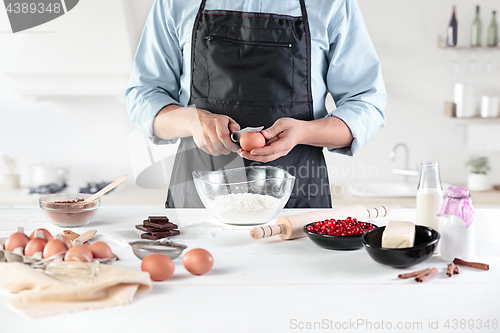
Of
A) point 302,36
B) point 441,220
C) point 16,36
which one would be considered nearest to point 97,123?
point 16,36

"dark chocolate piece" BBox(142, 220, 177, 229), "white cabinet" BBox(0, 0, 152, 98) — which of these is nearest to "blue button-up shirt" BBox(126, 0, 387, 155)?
"dark chocolate piece" BBox(142, 220, 177, 229)

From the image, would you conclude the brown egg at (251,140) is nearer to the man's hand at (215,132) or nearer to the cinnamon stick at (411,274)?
the man's hand at (215,132)

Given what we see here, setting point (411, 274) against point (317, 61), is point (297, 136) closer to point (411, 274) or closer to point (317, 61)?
point (317, 61)

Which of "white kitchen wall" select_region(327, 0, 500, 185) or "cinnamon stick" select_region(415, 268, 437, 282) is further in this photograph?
"white kitchen wall" select_region(327, 0, 500, 185)

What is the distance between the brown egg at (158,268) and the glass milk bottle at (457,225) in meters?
0.53

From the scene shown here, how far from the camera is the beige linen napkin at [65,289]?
2.31 ft

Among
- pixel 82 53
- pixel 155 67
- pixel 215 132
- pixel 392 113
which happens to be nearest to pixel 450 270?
pixel 215 132

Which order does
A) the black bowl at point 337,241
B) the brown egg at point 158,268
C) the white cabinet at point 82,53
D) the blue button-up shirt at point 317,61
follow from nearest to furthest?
the brown egg at point 158,268 → the black bowl at point 337,241 → the blue button-up shirt at point 317,61 → the white cabinet at point 82,53

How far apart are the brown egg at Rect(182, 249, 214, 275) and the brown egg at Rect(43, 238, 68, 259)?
0.72 ft

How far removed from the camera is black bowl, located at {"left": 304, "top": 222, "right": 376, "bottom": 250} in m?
0.97

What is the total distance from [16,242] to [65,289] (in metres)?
0.26

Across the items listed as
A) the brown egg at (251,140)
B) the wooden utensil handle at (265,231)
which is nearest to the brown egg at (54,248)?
the wooden utensil handle at (265,231)

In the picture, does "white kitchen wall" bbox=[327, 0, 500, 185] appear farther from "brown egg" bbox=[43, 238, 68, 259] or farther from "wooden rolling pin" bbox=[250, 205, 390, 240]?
"brown egg" bbox=[43, 238, 68, 259]

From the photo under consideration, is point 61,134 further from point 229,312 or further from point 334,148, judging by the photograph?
point 229,312
